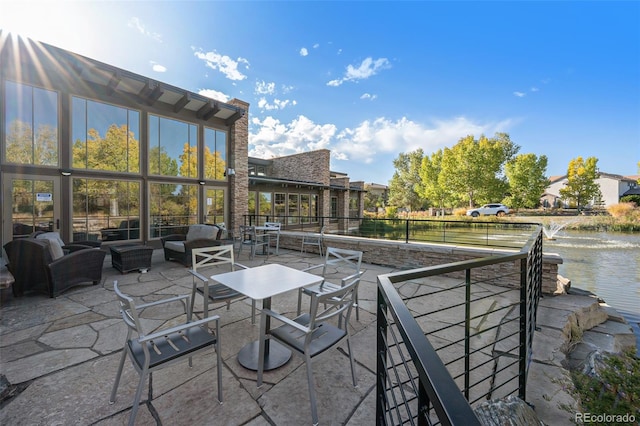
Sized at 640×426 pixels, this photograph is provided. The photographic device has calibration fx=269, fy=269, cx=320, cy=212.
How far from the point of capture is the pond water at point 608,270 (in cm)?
520

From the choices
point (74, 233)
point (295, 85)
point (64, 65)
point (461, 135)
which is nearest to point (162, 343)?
point (74, 233)

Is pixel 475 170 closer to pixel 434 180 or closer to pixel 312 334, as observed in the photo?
pixel 434 180

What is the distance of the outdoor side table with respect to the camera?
514 centimetres

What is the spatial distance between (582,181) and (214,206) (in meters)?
36.5

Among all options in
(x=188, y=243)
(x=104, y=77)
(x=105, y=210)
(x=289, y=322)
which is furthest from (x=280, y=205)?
(x=289, y=322)

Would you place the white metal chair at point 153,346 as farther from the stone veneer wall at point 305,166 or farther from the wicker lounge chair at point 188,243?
the stone veneer wall at point 305,166

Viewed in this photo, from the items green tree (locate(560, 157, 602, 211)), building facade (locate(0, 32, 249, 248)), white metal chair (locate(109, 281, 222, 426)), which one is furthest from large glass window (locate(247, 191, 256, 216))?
green tree (locate(560, 157, 602, 211))

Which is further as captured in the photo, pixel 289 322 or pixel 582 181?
pixel 582 181

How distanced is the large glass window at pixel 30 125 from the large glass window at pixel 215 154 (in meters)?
3.77

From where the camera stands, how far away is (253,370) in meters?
2.20

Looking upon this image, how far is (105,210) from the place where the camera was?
7320 mm

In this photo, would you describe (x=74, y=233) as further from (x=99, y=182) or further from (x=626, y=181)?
(x=626, y=181)

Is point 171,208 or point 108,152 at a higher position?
point 108,152

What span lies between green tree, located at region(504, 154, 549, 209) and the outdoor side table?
3095 cm
